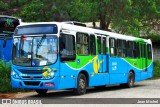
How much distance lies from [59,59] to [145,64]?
11330mm

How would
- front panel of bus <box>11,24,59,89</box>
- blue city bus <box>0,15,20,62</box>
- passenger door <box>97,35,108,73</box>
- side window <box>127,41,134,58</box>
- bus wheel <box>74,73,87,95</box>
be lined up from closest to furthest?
front panel of bus <box>11,24,59,89</box>
bus wheel <box>74,73,87,95</box>
passenger door <box>97,35,108,73</box>
blue city bus <box>0,15,20,62</box>
side window <box>127,41,134,58</box>

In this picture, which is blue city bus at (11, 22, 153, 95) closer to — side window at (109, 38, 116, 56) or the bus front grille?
the bus front grille

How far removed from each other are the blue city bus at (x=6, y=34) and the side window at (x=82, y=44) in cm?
538

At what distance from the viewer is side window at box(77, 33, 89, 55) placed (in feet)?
55.4

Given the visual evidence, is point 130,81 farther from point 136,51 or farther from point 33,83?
point 33,83

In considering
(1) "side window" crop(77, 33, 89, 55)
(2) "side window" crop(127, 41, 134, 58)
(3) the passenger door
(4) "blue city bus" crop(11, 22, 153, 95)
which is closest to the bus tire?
(2) "side window" crop(127, 41, 134, 58)

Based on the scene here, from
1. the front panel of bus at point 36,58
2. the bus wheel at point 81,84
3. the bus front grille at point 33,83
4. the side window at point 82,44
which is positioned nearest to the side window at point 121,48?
the side window at point 82,44

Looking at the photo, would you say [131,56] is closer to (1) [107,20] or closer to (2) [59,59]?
→ (1) [107,20]

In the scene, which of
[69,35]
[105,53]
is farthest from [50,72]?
[105,53]

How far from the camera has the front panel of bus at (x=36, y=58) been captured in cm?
1532

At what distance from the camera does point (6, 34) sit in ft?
74.1

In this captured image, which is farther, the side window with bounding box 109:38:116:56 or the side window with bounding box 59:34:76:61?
the side window with bounding box 109:38:116:56

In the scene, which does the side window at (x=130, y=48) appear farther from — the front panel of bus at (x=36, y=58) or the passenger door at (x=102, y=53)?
the front panel of bus at (x=36, y=58)

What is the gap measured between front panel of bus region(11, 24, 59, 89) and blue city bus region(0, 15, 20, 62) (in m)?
5.43
